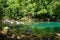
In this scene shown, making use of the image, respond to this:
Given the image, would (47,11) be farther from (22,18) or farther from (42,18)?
(22,18)

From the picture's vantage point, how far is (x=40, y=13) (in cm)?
6253

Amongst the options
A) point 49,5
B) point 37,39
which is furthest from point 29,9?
point 37,39

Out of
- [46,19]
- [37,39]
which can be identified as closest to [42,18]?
[46,19]

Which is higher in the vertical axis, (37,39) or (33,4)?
(37,39)

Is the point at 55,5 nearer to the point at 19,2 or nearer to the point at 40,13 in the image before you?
the point at 40,13

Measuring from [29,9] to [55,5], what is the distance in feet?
26.0

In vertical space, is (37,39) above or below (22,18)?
above

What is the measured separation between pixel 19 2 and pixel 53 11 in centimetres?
1153

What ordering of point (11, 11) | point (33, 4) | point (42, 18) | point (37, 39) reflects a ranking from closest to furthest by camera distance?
point (37, 39)
point (11, 11)
point (42, 18)
point (33, 4)

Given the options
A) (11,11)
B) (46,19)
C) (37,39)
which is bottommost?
(46,19)

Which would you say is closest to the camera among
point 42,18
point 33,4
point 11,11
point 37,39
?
point 37,39

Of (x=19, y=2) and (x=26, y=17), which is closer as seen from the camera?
(x=26, y=17)

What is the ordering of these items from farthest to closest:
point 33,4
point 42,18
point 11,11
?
point 33,4
point 42,18
point 11,11

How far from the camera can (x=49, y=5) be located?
64.9 metres
